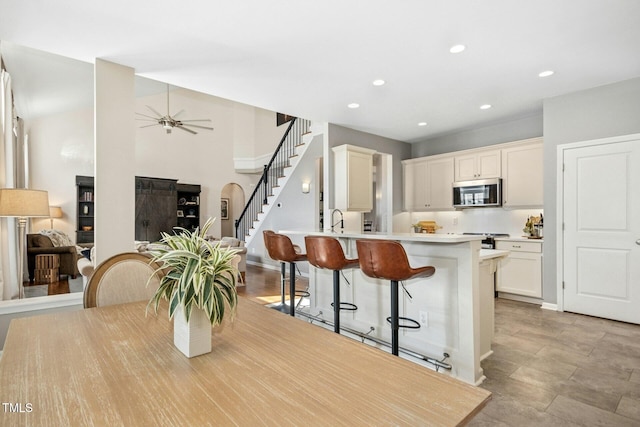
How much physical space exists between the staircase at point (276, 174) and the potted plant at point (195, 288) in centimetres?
597

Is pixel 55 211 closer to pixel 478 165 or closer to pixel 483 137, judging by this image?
pixel 478 165

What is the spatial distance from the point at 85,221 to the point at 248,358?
8.62 metres

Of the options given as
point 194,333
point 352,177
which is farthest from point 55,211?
point 194,333

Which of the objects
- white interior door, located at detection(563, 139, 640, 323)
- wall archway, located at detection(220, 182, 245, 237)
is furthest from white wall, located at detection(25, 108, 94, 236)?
white interior door, located at detection(563, 139, 640, 323)

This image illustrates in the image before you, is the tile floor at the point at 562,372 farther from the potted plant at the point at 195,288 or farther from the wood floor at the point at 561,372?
the potted plant at the point at 195,288

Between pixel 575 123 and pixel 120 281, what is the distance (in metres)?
5.01

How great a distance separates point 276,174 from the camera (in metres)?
8.48

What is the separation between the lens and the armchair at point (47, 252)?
5.71 meters

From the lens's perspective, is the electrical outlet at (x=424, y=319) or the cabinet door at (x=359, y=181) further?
the cabinet door at (x=359, y=181)

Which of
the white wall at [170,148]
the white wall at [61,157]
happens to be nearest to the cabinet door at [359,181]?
the white wall at [170,148]

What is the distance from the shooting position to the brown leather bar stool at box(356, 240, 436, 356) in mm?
2324

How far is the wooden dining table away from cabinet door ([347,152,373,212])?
403 cm

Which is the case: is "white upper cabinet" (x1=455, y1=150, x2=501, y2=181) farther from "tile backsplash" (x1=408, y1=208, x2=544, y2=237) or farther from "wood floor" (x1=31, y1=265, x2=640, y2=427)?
"wood floor" (x1=31, y1=265, x2=640, y2=427)

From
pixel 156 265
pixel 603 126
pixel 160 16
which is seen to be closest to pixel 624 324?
pixel 603 126
